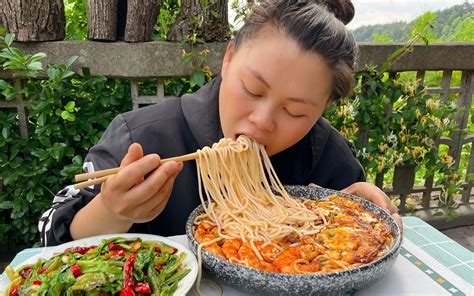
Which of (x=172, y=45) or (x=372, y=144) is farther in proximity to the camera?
(x=372, y=144)

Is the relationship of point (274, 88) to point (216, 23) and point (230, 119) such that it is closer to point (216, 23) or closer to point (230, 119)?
point (230, 119)

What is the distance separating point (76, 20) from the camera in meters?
3.43

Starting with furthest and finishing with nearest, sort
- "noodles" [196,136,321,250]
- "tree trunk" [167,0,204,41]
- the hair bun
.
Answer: "tree trunk" [167,0,204,41]
the hair bun
"noodles" [196,136,321,250]

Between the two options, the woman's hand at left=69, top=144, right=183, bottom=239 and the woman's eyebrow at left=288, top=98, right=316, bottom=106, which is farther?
the woman's eyebrow at left=288, top=98, right=316, bottom=106

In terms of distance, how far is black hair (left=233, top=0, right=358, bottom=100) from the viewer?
1.77m

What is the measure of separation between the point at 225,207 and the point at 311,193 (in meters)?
0.42

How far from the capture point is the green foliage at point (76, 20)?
3.33 m

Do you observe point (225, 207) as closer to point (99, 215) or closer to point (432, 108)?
point (99, 215)

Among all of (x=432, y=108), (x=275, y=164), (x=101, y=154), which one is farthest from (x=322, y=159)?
(x=432, y=108)

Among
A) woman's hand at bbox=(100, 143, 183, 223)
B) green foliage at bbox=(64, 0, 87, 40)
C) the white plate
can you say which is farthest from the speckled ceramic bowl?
green foliage at bbox=(64, 0, 87, 40)

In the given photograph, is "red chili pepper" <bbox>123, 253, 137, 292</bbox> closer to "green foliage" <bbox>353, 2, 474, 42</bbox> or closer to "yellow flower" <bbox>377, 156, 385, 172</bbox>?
"green foliage" <bbox>353, 2, 474, 42</bbox>

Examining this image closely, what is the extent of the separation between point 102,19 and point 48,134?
925 millimetres

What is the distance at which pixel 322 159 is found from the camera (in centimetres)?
246

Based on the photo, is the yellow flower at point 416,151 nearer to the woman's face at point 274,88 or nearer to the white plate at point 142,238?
the woman's face at point 274,88
